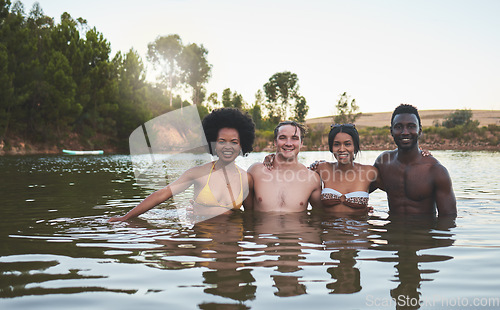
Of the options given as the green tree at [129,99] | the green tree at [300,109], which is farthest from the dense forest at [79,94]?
the green tree at [300,109]

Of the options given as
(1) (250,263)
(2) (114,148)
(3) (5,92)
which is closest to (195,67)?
(2) (114,148)

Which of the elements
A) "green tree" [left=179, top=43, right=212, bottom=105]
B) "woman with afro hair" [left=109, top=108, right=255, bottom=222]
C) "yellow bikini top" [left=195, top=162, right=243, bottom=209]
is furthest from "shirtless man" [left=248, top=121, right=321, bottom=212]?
"green tree" [left=179, top=43, right=212, bottom=105]

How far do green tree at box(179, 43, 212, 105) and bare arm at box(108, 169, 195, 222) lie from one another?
7019 cm

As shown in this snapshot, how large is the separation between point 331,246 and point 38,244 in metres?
3.03

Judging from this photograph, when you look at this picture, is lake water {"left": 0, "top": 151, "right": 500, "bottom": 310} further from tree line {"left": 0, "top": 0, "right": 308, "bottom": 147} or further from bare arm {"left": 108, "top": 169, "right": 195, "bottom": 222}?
tree line {"left": 0, "top": 0, "right": 308, "bottom": 147}

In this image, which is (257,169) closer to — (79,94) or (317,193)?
(317,193)

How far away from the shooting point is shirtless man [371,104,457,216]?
5879 millimetres

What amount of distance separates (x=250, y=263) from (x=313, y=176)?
117 inches

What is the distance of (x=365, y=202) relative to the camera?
Result: 20.5 feet

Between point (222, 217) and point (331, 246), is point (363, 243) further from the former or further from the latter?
point (222, 217)

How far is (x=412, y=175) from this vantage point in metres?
6.00

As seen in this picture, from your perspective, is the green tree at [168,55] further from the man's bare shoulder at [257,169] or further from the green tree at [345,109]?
the man's bare shoulder at [257,169]

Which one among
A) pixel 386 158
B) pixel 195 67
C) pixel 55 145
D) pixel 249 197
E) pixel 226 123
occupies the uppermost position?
pixel 195 67

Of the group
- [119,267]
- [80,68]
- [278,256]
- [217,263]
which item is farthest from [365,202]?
[80,68]
